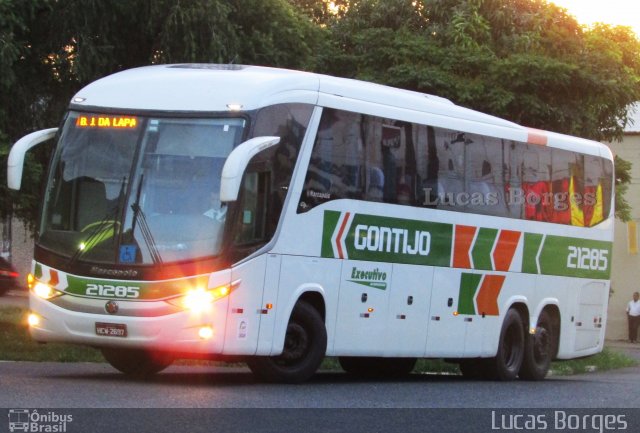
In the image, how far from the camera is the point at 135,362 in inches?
591

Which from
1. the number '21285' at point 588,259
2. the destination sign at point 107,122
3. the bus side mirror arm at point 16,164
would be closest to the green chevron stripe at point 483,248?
the number '21285' at point 588,259

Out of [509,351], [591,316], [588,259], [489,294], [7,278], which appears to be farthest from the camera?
[7,278]

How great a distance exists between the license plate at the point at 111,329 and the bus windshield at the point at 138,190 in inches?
25.0

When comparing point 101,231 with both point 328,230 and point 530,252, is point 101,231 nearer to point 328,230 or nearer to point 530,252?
point 328,230

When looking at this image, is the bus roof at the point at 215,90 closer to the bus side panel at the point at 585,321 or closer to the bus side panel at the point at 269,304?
the bus side panel at the point at 269,304

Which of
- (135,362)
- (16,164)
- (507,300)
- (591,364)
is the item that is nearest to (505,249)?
(507,300)

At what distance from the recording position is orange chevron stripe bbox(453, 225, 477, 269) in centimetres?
1688

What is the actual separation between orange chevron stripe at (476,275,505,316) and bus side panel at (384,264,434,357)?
4.41 feet

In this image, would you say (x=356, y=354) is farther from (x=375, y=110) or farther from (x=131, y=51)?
(x=131, y=51)

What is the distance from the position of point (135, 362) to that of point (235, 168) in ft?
11.8

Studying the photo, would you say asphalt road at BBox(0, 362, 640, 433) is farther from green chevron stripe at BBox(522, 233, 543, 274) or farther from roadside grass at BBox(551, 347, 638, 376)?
roadside grass at BBox(551, 347, 638, 376)

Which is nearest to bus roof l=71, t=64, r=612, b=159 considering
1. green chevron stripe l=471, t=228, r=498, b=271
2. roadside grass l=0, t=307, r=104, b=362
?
green chevron stripe l=471, t=228, r=498, b=271

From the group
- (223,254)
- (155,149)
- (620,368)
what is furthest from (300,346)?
(620,368)

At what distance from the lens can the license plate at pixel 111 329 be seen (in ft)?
42.3
